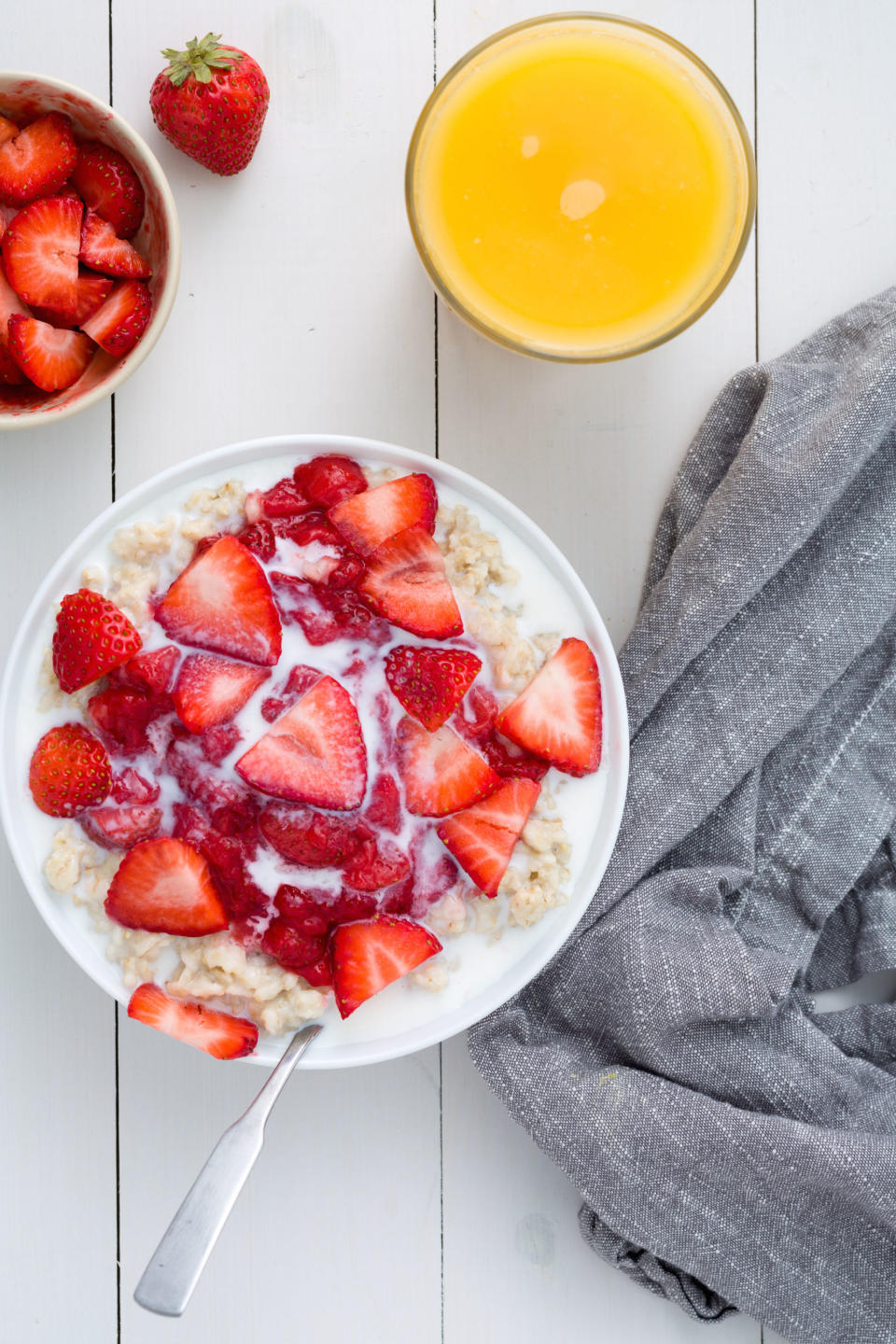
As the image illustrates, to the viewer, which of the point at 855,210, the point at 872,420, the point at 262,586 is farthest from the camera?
the point at 855,210

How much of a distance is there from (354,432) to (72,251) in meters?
0.31

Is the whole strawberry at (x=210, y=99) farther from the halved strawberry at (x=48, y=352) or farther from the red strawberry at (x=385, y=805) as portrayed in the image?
the red strawberry at (x=385, y=805)

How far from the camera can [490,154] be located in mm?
1049

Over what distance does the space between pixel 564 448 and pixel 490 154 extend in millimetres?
306

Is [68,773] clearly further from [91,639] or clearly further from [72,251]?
Answer: [72,251]

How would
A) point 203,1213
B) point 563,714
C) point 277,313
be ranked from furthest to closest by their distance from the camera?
point 277,313
point 563,714
point 203,1213

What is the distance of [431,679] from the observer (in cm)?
100

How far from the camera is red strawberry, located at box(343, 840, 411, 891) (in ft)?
3.30

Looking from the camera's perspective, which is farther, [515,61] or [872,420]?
[872,420]

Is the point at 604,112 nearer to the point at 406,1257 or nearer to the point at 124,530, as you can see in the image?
the point at 124,530

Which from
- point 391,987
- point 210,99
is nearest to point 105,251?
point 210,99

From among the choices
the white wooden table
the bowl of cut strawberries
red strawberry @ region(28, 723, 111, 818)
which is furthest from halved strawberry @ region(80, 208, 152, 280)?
red strawberry @ region(28, 723, 111, 818)

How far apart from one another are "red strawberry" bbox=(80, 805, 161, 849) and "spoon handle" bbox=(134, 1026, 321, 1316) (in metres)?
0.23

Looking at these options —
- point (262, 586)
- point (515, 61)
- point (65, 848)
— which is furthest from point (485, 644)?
point (515, 61)
